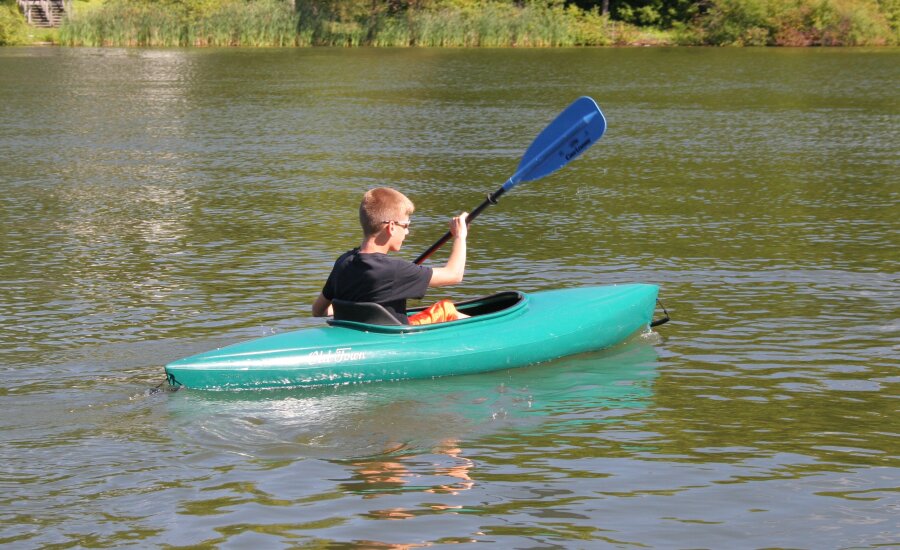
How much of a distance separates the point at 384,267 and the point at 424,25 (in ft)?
131

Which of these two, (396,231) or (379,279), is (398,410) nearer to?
(379,279)

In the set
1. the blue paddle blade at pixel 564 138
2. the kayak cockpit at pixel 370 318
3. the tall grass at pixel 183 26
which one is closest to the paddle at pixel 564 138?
the blue paddle blade at pixel 564 138

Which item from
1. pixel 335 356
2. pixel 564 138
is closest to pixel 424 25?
pixel 564 138

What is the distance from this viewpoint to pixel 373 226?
6.79 meters

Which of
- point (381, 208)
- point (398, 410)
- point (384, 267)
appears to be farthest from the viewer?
point (384, 267)

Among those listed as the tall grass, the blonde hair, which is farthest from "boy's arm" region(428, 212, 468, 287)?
the tall grass

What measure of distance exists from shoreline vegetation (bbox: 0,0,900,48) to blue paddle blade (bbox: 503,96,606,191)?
120 feet

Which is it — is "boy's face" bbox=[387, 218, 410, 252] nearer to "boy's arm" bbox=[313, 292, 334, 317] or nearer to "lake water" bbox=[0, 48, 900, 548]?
"boy's arm" bbox=[313, 292, 334, 317]

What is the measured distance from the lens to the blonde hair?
22.1 ft

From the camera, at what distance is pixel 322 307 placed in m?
7.25

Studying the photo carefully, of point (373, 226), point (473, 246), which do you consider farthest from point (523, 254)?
point (373, 226)

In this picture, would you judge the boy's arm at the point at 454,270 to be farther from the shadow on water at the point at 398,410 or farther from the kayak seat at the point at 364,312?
the shadow on water at the point at 398,410

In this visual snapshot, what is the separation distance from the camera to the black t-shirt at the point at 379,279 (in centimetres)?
684

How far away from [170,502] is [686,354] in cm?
352
